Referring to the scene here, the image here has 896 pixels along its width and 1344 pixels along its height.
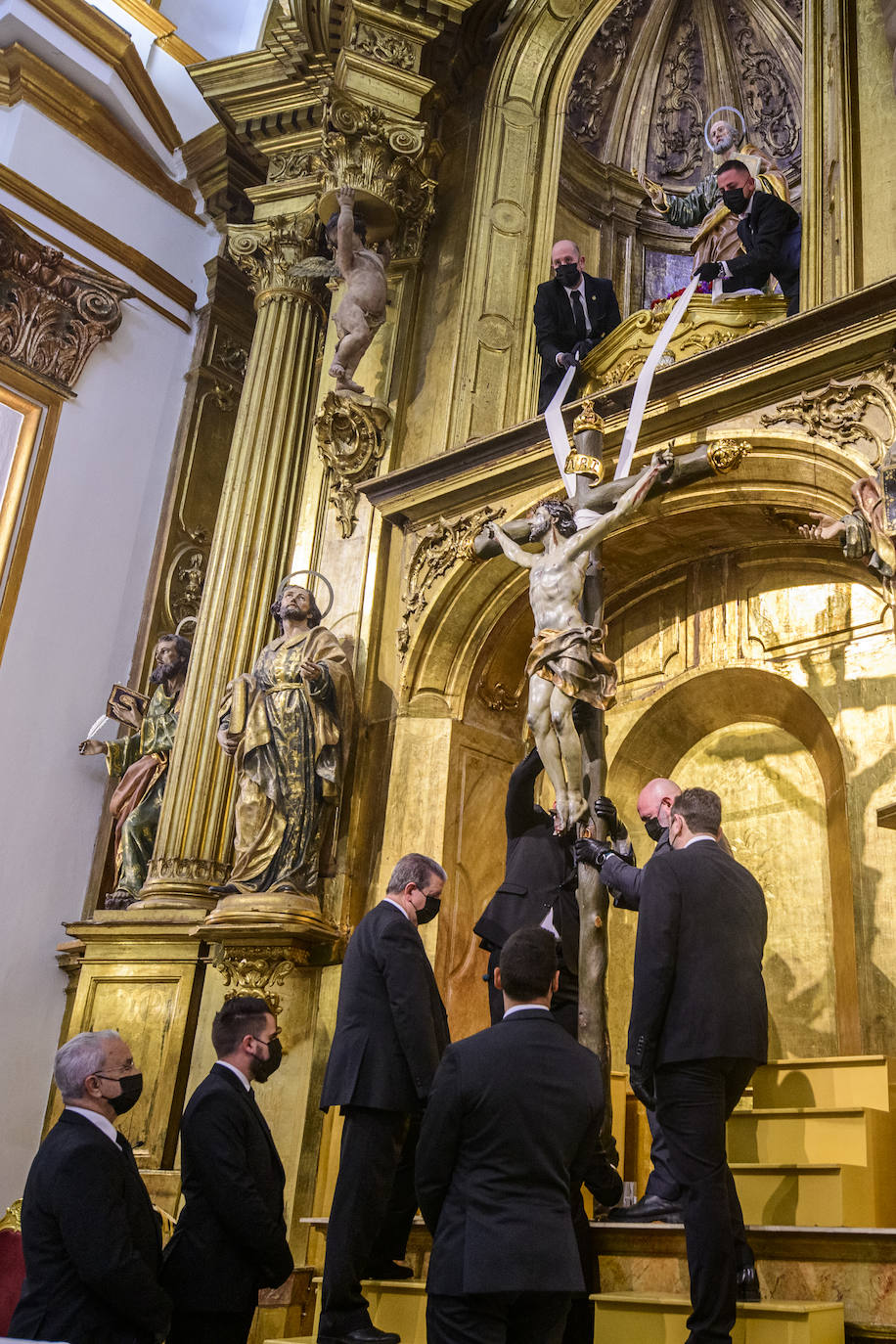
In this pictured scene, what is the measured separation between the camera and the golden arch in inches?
234

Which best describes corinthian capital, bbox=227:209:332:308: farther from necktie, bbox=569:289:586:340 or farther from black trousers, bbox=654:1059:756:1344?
black trousers, bbox=654:1059:756:1344

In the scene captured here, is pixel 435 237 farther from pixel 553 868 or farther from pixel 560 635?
pixel 553 868

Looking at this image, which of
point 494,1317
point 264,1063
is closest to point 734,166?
point 264,1063

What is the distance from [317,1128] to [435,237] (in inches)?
214

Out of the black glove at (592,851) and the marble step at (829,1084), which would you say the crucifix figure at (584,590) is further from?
the marble step at (829,1084)

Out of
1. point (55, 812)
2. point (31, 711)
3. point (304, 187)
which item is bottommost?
point (55, 812)

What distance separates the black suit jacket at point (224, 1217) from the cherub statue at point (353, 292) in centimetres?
494

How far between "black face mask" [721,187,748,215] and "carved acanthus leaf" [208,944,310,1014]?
14.6 ft

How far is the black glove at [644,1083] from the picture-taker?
11.5ft

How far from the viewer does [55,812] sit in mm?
8391

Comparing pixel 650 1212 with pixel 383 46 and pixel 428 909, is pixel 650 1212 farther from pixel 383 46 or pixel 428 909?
pixel 383 46

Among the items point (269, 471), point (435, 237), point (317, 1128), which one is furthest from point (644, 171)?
point (317, 1128)

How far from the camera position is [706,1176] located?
10.9 feet

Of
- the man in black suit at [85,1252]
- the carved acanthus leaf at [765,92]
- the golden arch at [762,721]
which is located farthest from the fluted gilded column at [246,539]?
the man in black suit at [85,1252]
